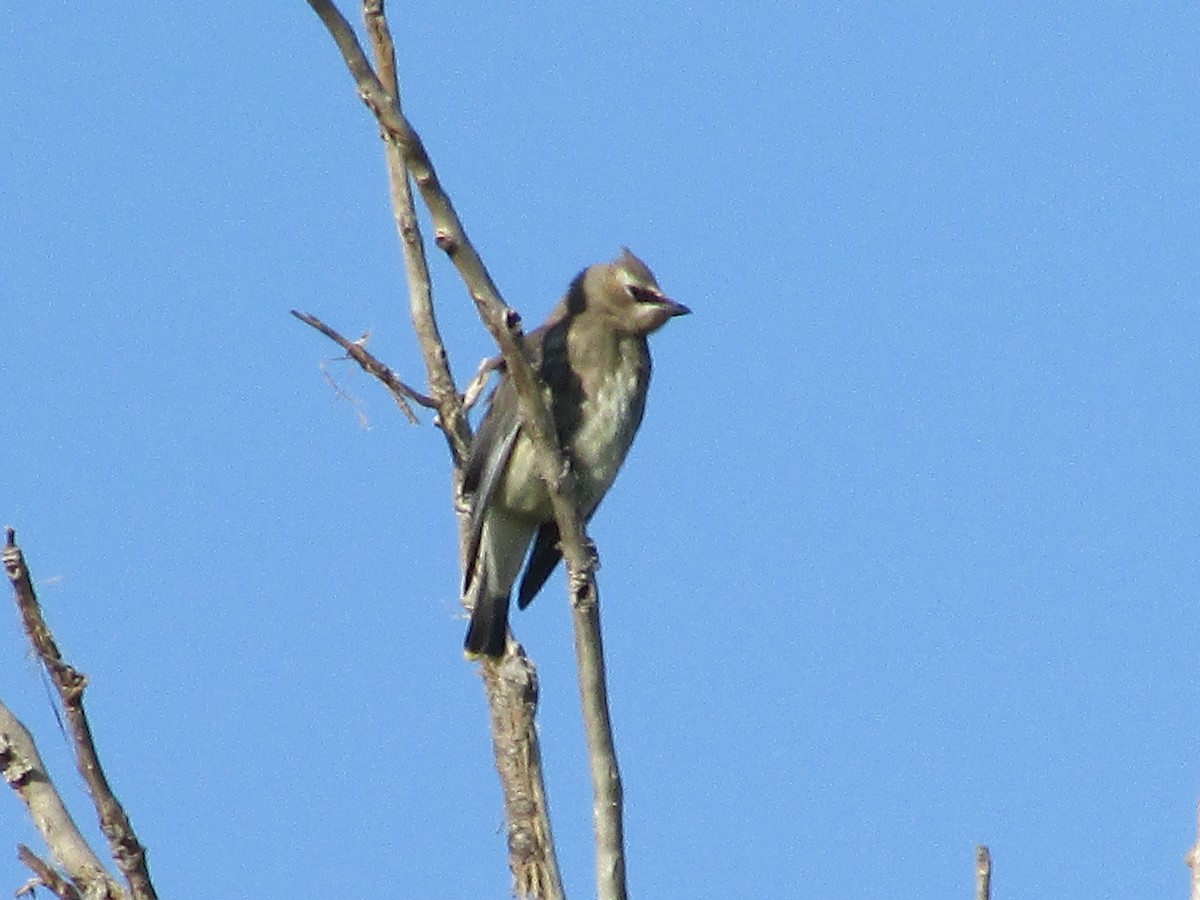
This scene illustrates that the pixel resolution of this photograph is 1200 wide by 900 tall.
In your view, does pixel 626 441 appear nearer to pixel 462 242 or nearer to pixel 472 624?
pixel 472 624

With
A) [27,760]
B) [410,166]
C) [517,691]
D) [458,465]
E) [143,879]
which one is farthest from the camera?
[458,465]

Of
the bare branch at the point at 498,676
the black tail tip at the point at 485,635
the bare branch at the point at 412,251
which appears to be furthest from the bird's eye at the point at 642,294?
the bare branch at the point at 412,251

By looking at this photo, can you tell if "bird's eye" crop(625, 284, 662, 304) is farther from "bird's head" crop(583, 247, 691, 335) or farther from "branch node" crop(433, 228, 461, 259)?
"branch node" crop(433, 228, 461, 259)

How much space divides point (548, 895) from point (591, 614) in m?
0.67

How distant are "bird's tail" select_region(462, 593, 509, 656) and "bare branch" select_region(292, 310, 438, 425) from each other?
0.63 meters

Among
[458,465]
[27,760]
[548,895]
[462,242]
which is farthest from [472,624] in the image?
[27,760]

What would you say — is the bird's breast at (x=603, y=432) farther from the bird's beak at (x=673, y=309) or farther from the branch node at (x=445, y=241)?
the branch node at (x=445, y=241)

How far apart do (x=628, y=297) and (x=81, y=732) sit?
13.7ft

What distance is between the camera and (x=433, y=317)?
5066 mm

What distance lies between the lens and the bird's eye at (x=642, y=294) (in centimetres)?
711

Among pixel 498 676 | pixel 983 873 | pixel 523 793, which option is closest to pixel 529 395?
pixel 523 793

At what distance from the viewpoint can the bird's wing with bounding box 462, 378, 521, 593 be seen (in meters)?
6.33

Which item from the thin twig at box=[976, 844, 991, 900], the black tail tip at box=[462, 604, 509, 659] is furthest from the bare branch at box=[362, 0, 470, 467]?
the thin twig at box=[976, 844, 991, 900]

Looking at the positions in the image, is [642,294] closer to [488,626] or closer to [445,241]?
[488,626]
